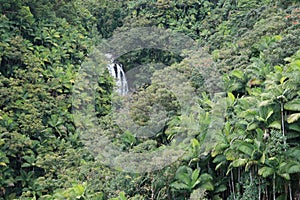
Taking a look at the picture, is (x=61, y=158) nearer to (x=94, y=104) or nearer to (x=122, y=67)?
(x=94, y=104)

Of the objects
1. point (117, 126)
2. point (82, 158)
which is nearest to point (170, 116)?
point (117, 126)

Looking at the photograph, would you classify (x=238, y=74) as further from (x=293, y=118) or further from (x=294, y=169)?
(x=294, y=169)

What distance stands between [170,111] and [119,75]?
1000cm

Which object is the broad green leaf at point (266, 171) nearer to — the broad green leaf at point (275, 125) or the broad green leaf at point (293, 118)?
the broad green leaf at point (275, 125)

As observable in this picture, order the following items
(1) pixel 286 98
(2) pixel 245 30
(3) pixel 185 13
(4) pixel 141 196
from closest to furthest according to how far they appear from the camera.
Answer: (1) pixel 286 98 < (4) pixel 141 196 < (2) pixel 245 30 < (3) pixel 185 13

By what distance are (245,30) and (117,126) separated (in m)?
10.4

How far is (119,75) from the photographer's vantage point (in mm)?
28750

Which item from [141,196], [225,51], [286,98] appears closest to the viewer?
[286,98]

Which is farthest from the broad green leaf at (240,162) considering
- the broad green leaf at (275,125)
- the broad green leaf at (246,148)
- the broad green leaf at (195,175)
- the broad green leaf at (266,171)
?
the broad green leaf at (195,175)

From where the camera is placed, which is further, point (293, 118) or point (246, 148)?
point (246, 148)

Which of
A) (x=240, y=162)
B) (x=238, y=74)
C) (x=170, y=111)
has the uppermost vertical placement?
(x=238, y=74)

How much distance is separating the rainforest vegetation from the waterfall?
0.67m

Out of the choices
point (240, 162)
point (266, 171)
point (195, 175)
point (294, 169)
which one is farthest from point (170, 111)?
point (294, 169)

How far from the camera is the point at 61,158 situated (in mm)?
18391
